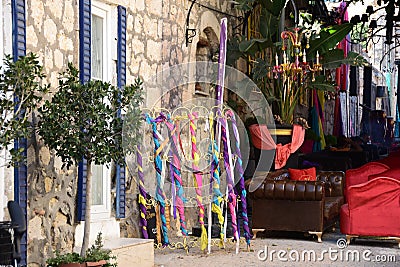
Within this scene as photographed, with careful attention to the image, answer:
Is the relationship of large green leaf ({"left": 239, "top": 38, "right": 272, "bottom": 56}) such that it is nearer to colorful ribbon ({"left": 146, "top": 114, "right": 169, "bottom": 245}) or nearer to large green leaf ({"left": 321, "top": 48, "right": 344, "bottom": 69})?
large green leaf ({"left": 321, "top": 48, "right": 344, "bottom": 69})

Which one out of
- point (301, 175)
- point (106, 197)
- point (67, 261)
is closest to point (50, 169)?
point (67, 261)

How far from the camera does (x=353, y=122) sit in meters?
25.7

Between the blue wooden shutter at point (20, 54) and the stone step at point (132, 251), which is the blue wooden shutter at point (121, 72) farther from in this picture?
the blue wooden shutter at point (20, 54)

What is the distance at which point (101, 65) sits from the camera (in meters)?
7.85

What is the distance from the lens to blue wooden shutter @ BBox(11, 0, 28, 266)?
20.2 feet

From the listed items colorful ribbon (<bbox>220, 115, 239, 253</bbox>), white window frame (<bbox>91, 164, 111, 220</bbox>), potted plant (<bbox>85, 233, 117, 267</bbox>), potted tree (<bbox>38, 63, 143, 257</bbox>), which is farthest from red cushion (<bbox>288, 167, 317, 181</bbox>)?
potted tree (<bbox>38, 63, 143, 257</bbox>)

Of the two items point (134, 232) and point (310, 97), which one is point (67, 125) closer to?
point (134, 232)

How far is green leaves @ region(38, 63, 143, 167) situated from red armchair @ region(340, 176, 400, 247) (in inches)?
138

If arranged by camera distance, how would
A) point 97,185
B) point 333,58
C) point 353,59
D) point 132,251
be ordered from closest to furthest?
point 132,251 → point 97,185 → point 353,59 → point 333,58

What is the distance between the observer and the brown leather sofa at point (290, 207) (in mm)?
9172

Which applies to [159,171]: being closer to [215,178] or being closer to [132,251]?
[215,178]

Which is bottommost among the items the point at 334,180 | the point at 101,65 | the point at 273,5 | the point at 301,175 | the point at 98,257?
the point at 98,257

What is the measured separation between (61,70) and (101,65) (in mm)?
930

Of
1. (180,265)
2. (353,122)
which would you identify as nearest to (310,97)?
(353,122)
